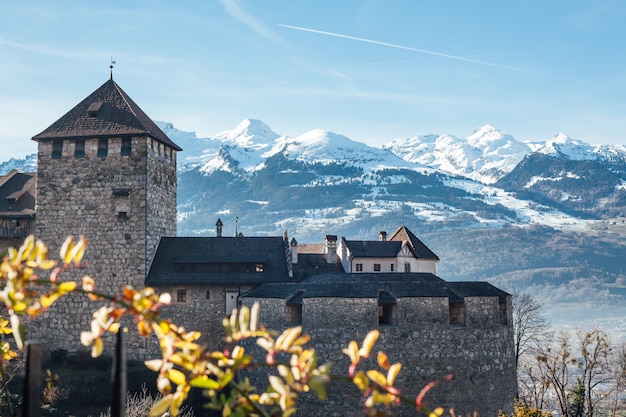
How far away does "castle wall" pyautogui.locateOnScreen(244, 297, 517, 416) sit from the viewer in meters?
31.3

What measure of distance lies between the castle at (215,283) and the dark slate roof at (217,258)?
0.06 m

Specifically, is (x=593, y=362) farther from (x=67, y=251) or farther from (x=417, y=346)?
(x=67, y=251)

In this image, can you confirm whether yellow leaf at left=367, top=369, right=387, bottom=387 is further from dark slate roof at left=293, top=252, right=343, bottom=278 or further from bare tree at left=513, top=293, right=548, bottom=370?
dark slate roof at left=293, top=252, right=343, bottom=278

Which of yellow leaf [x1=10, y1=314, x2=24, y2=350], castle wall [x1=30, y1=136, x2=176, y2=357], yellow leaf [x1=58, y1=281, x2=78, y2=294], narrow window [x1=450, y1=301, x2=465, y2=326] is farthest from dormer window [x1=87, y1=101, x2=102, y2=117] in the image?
yellow leaf [x1=58, y1=281, x2=78, y2=294]

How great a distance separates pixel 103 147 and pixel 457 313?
18.5 meters

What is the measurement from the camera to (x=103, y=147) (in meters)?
36.3

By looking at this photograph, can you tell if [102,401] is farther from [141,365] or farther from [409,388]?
[409,388]

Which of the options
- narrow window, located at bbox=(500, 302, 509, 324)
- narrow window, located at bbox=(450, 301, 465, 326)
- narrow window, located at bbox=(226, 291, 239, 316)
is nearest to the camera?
narrow window, located at bbox=(450, 301, 465, 326)

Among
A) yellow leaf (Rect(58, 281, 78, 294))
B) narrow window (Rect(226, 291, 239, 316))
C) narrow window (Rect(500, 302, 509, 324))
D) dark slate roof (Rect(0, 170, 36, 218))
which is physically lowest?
narrow window (Rect(500, 302, 509, 324))

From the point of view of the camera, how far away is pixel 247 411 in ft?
12.1

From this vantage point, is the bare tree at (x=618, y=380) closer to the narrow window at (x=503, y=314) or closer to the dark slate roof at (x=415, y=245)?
the narrow window at (x=503, y=314)

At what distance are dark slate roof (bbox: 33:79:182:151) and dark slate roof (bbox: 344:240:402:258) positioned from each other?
1604 centimetres

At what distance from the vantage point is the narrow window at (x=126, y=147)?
3606cm

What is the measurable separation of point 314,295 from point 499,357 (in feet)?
28.4
